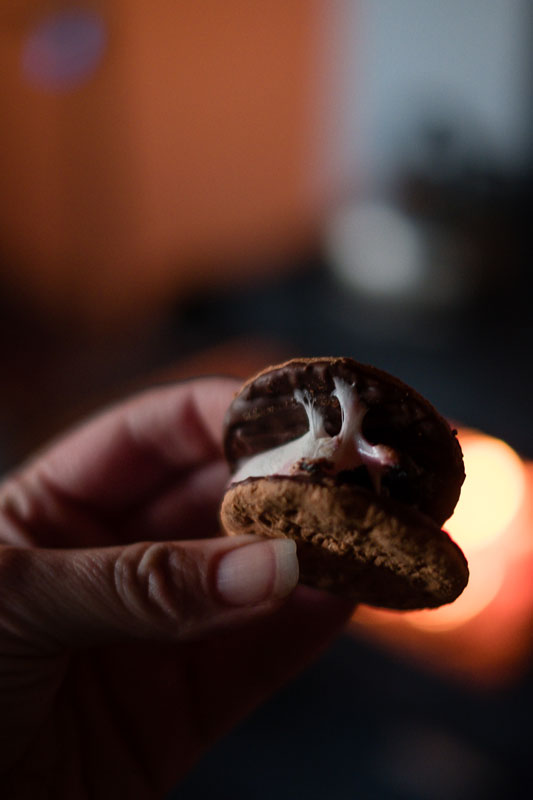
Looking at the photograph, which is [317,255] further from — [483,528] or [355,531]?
[355,531]

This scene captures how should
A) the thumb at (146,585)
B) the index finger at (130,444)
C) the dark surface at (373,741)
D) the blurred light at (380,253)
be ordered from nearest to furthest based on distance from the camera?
the thumb at (146,585) → the index finger at (130,444) → the dark surface at (373,741) → the blurred light at (380,253)

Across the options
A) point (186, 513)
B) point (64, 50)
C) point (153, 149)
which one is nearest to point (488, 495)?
point (186, 513)

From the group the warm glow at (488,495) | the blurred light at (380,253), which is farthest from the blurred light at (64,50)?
the warm glow at (488,495)

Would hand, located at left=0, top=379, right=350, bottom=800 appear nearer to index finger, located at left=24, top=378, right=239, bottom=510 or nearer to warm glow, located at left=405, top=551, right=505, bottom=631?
index finger, located at left=24, top=378, right=239, bottom=510

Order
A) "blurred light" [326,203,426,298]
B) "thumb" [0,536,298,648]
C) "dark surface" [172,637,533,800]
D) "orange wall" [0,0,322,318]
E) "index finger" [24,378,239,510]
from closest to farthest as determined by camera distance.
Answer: "thumb" [0,536,298,648], "index finger" [24,378,239,510], "dark surface" [172,637,533,800], "blurred light" [326,203,426,298], "orange wall" [0,0,322,318]

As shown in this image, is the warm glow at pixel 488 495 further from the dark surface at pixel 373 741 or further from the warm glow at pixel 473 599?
the dark surface at pixel 373 741

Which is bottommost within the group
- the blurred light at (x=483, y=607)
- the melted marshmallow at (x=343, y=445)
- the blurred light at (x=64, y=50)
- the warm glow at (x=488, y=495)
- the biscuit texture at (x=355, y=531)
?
the blurred light at (x=483, y=607)

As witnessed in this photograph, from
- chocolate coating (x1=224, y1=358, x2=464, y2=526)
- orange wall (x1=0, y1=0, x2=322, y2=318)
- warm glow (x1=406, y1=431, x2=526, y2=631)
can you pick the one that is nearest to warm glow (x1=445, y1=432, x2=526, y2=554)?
warm glow (x1=406, y1=431, x2=526, y2=631)
